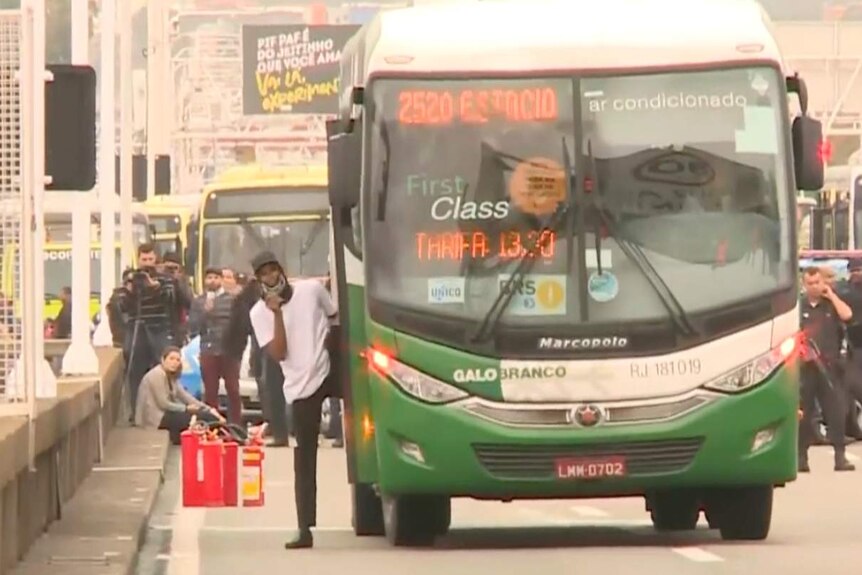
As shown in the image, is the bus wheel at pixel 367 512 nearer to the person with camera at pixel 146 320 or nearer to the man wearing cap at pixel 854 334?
the man wearing cap at pixel 854 334

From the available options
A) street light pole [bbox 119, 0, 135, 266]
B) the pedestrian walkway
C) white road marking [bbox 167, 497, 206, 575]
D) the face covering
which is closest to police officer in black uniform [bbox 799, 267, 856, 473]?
the pedestrian walkway

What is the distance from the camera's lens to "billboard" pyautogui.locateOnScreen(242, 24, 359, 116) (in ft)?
316

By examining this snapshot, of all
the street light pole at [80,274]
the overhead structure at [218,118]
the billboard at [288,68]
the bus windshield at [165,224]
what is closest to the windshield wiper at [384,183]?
the street light pole at [80,274]

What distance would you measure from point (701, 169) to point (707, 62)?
592 millimetres

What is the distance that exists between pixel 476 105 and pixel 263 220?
25.2 meters

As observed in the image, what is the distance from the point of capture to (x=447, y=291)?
17359mm

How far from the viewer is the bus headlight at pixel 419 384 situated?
17.2 m

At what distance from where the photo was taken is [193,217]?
1764 inches

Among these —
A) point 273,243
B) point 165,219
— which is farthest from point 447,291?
point 165,219

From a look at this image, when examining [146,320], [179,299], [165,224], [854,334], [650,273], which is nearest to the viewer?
[650,273]

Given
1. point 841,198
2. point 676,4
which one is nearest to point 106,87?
point 841,198

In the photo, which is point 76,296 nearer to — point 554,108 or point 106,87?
point 106,87

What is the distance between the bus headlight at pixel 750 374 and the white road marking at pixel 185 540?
9.66 feet

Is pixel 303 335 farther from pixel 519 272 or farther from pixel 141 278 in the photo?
pixel 141 278
